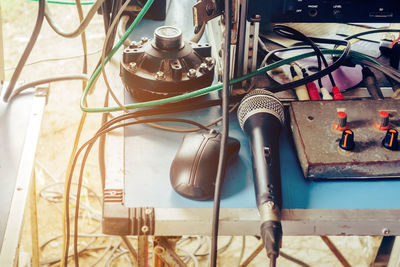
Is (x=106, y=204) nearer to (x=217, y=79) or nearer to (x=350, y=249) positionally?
(x=217, y=79)

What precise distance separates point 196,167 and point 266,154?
10cm

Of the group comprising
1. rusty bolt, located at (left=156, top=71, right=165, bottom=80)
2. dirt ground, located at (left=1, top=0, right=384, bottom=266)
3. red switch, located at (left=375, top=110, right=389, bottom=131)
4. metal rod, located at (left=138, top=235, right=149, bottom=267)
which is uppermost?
rusty bolt, located at (left=156, top=71, right=165, bottom=80)

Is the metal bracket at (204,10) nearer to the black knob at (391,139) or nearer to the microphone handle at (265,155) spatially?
the microphone handle at (265,155)

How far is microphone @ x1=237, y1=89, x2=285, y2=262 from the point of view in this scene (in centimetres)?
59

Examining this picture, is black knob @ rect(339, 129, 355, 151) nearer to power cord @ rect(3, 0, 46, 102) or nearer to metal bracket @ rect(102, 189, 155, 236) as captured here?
metal bracket @ rect(102, 189, 155, 236)

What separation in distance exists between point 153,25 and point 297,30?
1.10 feet

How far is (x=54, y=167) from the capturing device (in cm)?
193

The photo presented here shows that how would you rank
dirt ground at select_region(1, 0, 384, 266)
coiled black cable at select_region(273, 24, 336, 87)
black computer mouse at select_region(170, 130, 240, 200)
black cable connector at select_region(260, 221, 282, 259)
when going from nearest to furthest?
black cable connector at select_region(260, 221, 282, 259) < black computer mouse at select_region(170, 130, 240, 200) < coiled black cable at select_region(273, 24, 336, 87) < dirt ground at select_region(1, 0, 384, 266)

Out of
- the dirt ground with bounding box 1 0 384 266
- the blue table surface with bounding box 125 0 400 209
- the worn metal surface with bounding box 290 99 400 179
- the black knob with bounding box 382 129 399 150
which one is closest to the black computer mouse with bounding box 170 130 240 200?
the blue table surface with bounding box 125 0 400 209

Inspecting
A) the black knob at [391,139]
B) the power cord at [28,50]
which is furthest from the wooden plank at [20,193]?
the black knob at [391,139]

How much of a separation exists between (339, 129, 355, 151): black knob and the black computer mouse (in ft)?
0.58

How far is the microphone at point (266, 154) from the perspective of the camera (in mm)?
588

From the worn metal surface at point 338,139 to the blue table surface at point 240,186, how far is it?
18 mm

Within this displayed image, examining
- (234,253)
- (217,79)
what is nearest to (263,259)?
(234,253)
